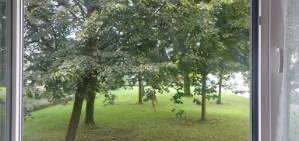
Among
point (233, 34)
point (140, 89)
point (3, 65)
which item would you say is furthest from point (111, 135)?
point (233, 34)

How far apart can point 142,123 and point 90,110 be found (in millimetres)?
254

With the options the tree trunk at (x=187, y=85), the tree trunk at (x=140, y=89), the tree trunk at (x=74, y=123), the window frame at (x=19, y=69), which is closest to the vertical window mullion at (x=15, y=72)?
the window frame at (x=19, y=69)

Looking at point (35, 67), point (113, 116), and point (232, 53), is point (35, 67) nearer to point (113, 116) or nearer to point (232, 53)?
point (113, 116)

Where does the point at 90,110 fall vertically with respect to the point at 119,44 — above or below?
below

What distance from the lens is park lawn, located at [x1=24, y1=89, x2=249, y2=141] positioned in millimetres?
1549

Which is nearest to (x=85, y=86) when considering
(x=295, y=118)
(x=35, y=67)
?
(x=35, y=67)

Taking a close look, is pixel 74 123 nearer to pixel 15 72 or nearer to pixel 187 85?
pixel 15 72

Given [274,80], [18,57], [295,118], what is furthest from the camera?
[18,57]

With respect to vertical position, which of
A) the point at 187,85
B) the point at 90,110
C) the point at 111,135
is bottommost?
the point at 111,135

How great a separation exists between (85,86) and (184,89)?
0.47 meters

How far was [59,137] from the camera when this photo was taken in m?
1.61

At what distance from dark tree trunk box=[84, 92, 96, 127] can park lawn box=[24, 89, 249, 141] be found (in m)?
0.02

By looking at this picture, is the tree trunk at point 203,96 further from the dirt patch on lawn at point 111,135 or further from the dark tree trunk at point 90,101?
the dark tree trunk at point 90,101

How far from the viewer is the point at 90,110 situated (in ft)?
5.26
